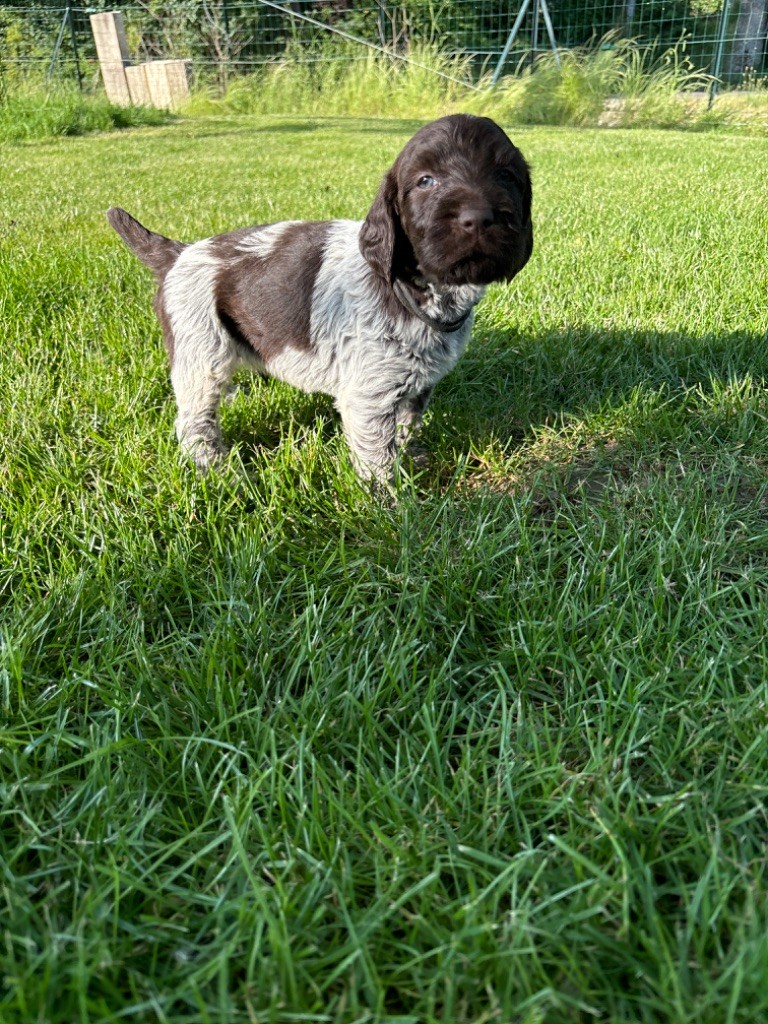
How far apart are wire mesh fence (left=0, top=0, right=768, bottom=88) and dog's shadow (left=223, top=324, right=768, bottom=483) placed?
50.3 feet

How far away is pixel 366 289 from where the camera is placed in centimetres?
275

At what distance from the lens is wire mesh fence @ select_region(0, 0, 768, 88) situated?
670 inches

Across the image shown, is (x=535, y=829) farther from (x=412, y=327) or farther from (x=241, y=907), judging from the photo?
(x=412, y=327)

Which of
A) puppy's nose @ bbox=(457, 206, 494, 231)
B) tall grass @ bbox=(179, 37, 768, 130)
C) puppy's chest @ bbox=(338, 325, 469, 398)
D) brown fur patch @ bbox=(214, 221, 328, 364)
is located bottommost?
tall grass @ bbox=(179, 37, 768, 130)

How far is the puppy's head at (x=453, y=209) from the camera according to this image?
7.67ft

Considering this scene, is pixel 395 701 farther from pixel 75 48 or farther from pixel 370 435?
pixel 75 48

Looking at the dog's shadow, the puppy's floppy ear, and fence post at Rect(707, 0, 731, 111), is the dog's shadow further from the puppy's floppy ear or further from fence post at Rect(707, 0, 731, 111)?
fence post at Rect(707, 0, 731, 111)

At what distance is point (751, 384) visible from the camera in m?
3.20

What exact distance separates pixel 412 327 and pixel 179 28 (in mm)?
22940

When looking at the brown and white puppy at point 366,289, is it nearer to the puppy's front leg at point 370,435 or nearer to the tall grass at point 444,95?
the puppy's front leg at point 370,435

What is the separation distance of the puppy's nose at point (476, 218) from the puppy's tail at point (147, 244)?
1.47 metres

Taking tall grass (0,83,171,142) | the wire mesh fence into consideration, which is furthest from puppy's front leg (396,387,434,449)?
the wire mesh fence

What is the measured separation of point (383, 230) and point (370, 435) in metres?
0.72

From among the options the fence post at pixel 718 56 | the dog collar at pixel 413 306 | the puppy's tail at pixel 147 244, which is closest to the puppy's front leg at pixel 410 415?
the dog collar at pixel 413 306
